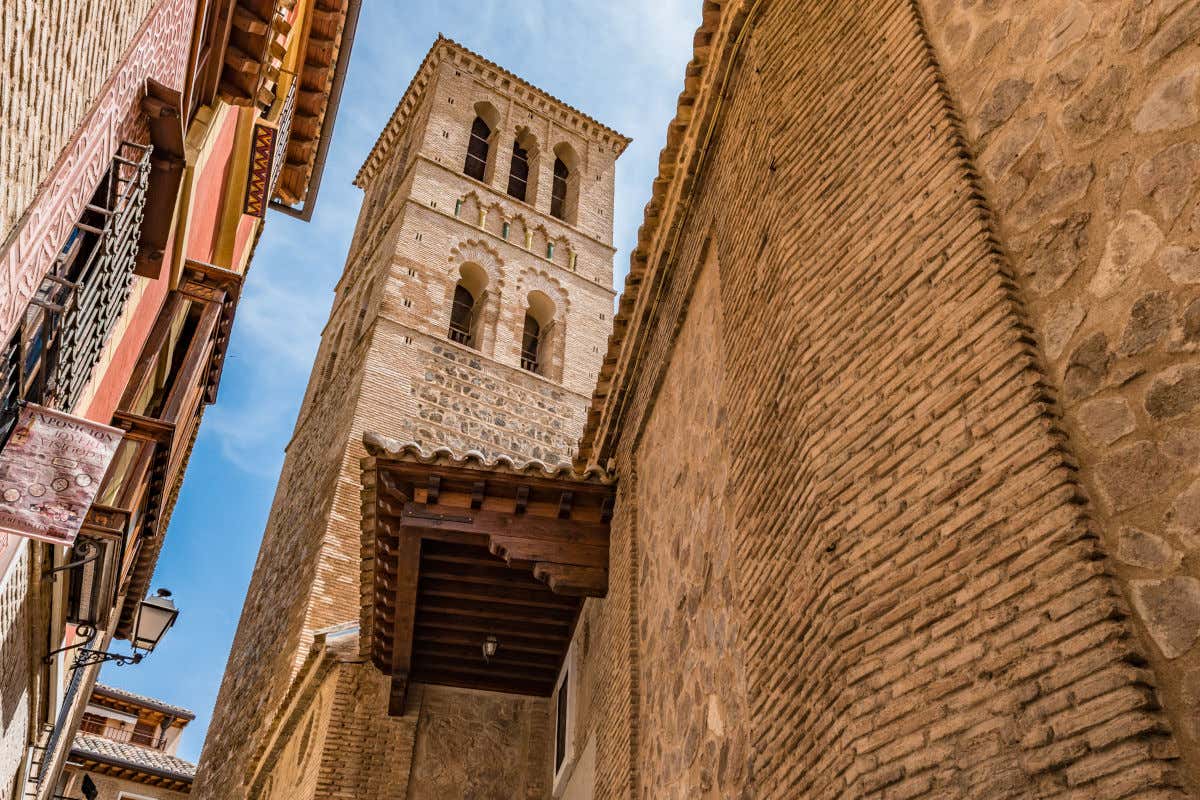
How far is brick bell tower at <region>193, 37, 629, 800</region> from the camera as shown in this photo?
1402 cm

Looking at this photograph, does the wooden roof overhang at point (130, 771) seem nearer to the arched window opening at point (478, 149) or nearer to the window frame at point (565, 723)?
the arched window opening at point (478, 149)

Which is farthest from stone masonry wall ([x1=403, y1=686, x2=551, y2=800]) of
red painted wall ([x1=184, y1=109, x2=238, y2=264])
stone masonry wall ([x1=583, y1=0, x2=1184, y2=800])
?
red painted wall ([x1=184, y1=109, x2=238, y2=264])

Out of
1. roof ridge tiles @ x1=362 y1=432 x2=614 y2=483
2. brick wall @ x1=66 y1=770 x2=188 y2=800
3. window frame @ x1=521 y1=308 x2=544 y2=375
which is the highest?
window frame @ x1=521 y1=308 x2=544 y2=375

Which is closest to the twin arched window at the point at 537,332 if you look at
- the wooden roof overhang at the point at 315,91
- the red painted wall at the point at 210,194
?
the wooden roof overhang at the point at 315,91

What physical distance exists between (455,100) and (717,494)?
18698mm

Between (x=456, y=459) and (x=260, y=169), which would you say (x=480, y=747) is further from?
(x=260, y=169)

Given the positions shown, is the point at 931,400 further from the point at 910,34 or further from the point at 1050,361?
the point at 910,34

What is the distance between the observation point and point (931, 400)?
122 inches

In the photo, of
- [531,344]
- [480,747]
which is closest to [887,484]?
[480,747]

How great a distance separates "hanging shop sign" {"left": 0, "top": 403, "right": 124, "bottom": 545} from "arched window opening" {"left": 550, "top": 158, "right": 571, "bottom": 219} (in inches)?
718

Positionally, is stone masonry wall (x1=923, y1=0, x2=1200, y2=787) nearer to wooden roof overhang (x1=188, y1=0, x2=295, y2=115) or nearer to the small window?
wooden roof overhang (x1=188, y1=0, x2=295, y2=115)

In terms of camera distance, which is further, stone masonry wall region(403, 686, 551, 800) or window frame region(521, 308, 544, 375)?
window frame region(521, 308, 544, 375)

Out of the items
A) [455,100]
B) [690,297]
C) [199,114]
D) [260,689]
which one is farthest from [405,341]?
[690,297]

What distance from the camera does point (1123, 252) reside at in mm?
2762
